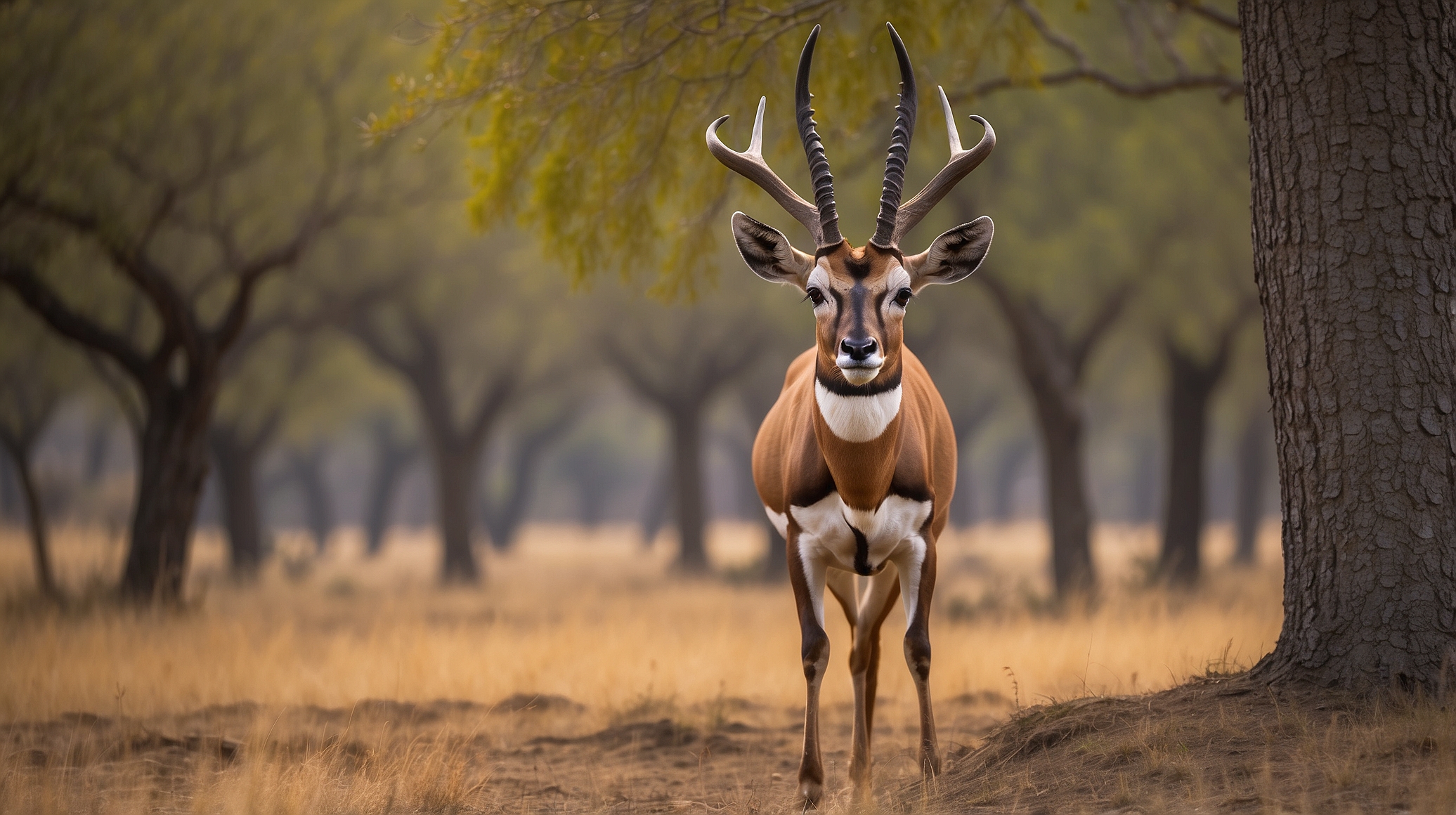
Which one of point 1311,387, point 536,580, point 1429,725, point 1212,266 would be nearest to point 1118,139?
Result: point 1212,266

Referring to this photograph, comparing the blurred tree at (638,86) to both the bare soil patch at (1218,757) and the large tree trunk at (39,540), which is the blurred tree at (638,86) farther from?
the large tree trunk at (39,540)

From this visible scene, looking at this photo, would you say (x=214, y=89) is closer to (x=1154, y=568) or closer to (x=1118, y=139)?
(x=1118, y=139)

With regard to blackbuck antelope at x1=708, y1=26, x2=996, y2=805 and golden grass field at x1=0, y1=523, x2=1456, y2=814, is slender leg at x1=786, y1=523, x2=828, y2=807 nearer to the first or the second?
blackbuck antelope at x1=708, y1=26, x2=996, y2=805

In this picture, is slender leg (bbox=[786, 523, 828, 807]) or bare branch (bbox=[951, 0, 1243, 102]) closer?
slender leg (bbox=[786, 523, 828, 807])

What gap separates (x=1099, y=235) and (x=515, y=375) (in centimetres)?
1159

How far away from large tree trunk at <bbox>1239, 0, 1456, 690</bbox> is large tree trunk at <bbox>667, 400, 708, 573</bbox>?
59.4 ft

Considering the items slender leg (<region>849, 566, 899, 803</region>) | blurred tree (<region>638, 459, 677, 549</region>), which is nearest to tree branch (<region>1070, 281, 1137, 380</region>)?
slender leg (<region>849, 566, 899, 803</region>)

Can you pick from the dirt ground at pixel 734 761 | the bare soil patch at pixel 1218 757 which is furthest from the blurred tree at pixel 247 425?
the bare soil patch at pixel 1218 757

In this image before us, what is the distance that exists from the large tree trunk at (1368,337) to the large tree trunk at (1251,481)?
1988 centimetres

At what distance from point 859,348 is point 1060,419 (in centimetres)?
1039

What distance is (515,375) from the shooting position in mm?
21188

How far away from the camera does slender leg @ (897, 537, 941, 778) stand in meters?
5.45

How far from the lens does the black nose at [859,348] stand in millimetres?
4586

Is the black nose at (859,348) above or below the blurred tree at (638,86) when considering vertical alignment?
below
